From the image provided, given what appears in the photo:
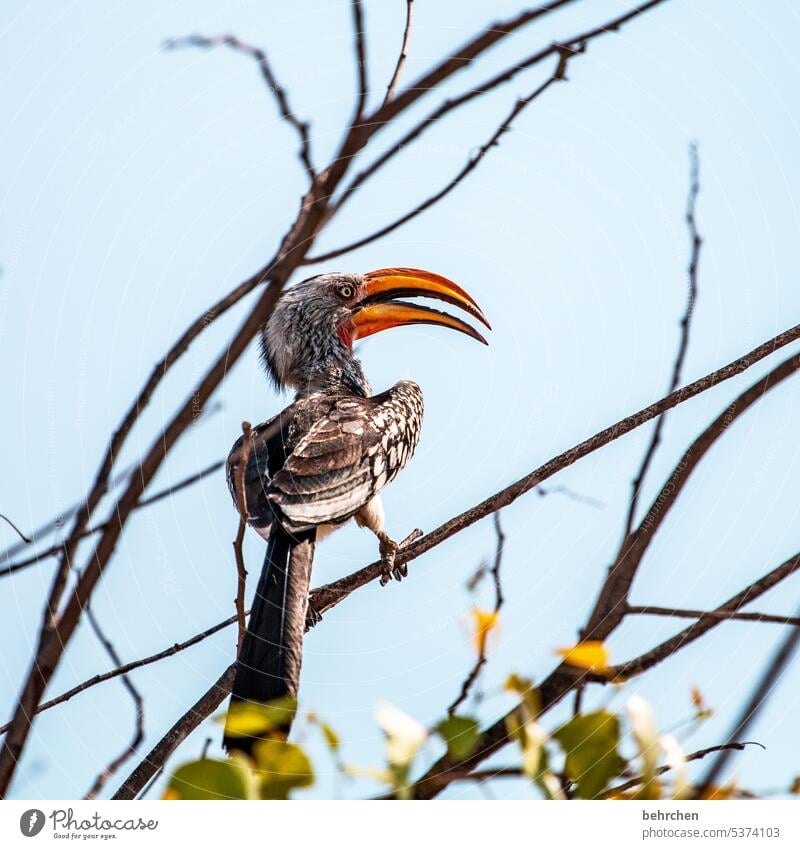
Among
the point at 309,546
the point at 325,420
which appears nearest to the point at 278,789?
the point at 309,546

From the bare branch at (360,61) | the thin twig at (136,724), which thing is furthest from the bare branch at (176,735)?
the bare branch at (360,61)

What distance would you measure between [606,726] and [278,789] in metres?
0.51

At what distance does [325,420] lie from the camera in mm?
3348

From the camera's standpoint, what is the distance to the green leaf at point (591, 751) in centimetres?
151

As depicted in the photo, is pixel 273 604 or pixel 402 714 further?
pixel 273 604

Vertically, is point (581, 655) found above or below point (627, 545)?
below

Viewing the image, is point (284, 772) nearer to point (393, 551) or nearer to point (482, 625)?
point (482, 625)

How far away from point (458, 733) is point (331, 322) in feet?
9.46

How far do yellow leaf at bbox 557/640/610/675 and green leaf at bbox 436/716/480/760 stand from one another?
0.42m

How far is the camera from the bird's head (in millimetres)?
3992

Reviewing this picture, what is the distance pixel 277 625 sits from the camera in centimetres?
264

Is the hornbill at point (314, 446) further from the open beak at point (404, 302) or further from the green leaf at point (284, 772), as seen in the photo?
the green leaf at point (284, 772)
